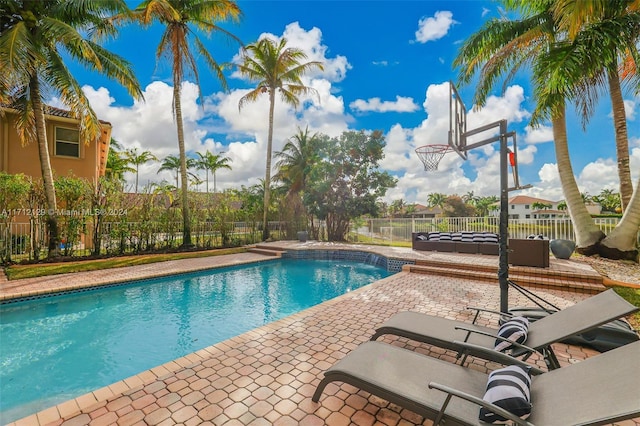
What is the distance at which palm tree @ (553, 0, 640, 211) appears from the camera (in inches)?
255

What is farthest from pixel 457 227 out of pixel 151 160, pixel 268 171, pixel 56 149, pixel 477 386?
pixel 151 160

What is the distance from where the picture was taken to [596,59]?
7.65 m

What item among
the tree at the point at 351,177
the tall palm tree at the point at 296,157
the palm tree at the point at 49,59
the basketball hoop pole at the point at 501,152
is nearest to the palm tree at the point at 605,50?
the basketball hoop pole at the point at 501,152

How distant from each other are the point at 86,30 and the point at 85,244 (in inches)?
326

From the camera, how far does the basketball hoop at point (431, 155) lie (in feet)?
26.0

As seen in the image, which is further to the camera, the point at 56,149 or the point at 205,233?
the point at 205,233

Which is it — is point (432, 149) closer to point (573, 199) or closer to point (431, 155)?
point (431, 155)

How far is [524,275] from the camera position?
7406 millimetres

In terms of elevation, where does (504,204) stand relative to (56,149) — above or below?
below

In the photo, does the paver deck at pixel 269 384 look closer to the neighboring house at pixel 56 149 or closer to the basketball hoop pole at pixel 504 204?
the basketball hoop pole at pixel 504 204

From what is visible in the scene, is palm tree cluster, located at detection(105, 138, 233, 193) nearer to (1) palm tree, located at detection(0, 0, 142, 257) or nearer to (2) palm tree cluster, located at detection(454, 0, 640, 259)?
(1) palm tree, located at detection(0, 0, 142, 257)

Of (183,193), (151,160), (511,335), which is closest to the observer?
(511,335)

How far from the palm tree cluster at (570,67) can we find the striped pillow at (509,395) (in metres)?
8.34

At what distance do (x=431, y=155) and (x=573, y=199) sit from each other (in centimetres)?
596
